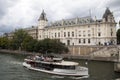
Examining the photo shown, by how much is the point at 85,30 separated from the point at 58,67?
1867 inches

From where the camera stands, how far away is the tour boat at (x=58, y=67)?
41219mm

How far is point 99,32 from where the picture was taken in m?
83.5

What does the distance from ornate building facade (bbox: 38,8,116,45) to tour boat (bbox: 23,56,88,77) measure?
37324mm

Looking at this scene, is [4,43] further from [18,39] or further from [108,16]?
[108,16]

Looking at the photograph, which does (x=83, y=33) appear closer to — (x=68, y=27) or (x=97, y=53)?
(x=68, y=27)

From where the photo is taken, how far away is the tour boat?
135 feet

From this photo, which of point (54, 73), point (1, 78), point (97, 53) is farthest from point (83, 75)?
point (97, 53)

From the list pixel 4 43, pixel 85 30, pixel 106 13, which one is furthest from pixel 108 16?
pixel 4 43

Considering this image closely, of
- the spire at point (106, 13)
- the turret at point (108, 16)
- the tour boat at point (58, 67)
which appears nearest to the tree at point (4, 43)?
the spire at point (106, 13)

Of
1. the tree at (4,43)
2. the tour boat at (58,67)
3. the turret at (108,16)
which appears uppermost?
the turret at (108,16)

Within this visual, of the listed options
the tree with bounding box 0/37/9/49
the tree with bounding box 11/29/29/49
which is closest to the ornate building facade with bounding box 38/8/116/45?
the tree with bounding box 11/29/29/49

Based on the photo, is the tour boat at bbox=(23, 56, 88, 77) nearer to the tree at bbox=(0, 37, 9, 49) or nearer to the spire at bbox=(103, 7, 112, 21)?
the spire at bbox=(103, 7, 112, 21)

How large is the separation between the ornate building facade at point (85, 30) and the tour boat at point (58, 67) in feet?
122

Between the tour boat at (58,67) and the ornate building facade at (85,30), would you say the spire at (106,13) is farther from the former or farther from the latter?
the tour boat at (58,67)
